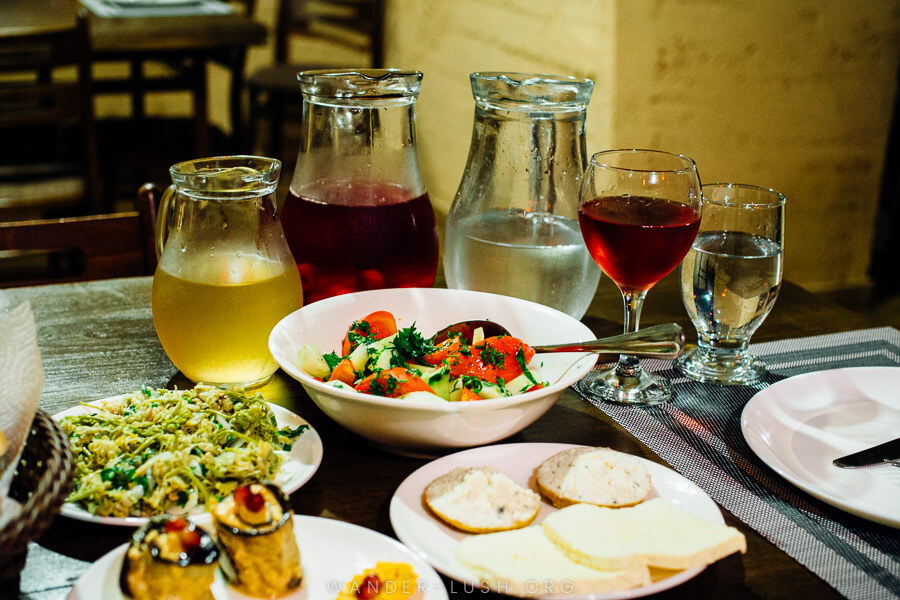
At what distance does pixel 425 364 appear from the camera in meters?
0.89

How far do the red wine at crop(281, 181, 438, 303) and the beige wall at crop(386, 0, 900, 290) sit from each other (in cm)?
187

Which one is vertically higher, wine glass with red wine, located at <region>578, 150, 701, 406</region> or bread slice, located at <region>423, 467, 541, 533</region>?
wine glass with red wine, located at <region>578, 150, 701, 406</region>

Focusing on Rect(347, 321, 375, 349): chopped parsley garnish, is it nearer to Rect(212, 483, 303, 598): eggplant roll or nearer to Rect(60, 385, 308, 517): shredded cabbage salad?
Rect(60, 385, 308, 517): shredded cabbage salad

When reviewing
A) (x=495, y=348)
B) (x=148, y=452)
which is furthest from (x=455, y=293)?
(x=148, y=452)

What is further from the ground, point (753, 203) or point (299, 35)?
point (299, 35)

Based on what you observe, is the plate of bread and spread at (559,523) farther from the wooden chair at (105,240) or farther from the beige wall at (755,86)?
the beige wall at (755,86)

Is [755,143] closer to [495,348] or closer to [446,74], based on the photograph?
[446,74]

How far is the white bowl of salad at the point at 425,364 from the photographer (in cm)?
75

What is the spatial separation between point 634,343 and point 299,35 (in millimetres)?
4038

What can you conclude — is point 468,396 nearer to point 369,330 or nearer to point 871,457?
point 369,330

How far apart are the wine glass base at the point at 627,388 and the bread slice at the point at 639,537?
307mm

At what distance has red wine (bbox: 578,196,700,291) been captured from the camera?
36.5 inches

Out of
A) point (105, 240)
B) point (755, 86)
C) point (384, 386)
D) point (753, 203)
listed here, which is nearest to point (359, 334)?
point (384, 386)

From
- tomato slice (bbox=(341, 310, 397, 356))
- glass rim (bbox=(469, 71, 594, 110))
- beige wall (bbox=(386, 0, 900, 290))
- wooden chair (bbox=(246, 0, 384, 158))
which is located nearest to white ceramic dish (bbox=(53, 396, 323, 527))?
tomato slice (bbox=(341, 310, 397, 356))
